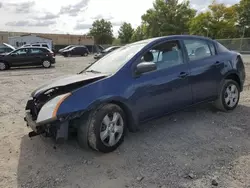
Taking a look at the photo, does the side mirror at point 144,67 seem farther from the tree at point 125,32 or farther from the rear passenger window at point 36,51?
the tree at point 125,32

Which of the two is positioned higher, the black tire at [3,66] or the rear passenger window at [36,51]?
the rear passenger window at [36,51]

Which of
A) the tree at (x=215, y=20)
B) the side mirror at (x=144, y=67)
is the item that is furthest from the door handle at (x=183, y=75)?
the tree at (x=215, y=20)

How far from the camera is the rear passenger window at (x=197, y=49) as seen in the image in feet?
14.7

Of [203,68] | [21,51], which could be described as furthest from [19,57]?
[203,68]

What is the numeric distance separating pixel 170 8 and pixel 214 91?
51.8 m

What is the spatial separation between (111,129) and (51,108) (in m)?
0.87

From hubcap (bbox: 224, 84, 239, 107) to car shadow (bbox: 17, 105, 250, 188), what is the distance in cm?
67

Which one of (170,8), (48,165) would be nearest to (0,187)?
(48,165)

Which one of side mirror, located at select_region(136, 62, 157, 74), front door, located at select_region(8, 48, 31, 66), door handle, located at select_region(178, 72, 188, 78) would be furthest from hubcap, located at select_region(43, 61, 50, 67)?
side mirror, located at select_region(136, 62, 157, 74)

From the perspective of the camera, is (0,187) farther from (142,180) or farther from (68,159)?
(142,180)

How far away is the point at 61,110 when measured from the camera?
304cm

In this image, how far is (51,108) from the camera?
122 inches

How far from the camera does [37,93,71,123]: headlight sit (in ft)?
9.98

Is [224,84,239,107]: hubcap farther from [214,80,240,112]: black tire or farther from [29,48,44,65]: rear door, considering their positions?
[29,48,44,65]: rear door
